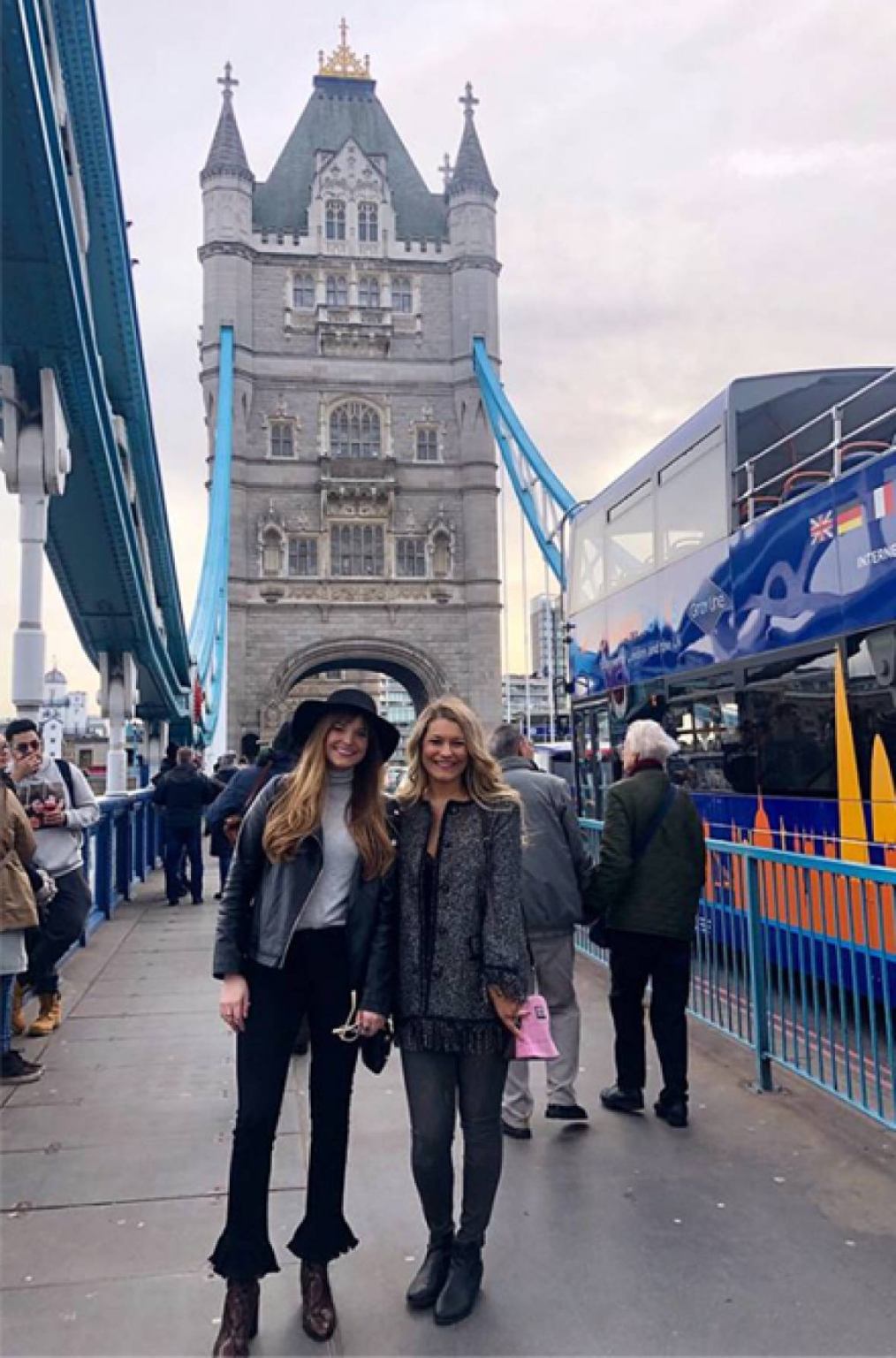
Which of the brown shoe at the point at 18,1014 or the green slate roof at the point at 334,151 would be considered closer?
the brown shoe at the point at 18,1014

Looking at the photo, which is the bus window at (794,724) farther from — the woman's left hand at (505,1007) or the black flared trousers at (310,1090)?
the black flared trousers at (310,1090)

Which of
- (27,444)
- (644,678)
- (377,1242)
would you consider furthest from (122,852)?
(377,1242)

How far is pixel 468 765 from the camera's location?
8.56 feet

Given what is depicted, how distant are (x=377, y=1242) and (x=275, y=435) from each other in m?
38.6

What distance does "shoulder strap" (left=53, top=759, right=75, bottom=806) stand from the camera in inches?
202

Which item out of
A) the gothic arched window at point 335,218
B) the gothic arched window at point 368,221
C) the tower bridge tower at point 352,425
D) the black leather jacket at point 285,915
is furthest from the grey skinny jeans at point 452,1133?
the gothic arched window at point 368,221

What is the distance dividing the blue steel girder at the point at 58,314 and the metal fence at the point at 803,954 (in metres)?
4.82

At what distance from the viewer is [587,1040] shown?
480cm

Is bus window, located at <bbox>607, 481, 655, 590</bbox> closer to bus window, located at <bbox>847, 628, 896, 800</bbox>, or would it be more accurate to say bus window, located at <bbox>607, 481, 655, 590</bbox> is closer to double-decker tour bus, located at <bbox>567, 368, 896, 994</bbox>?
double-decker tour bus, located at <bbox>567, 368, 896, 994</bbox>

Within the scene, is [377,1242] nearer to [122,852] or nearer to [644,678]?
[644,678]

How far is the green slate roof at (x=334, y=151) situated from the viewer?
41.8m

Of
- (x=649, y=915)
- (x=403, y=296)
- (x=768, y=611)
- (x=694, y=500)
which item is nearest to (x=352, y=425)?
(x=403, y=296)

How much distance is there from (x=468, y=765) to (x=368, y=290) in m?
41.8

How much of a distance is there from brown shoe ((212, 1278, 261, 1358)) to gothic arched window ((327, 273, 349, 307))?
4179 centimetres
